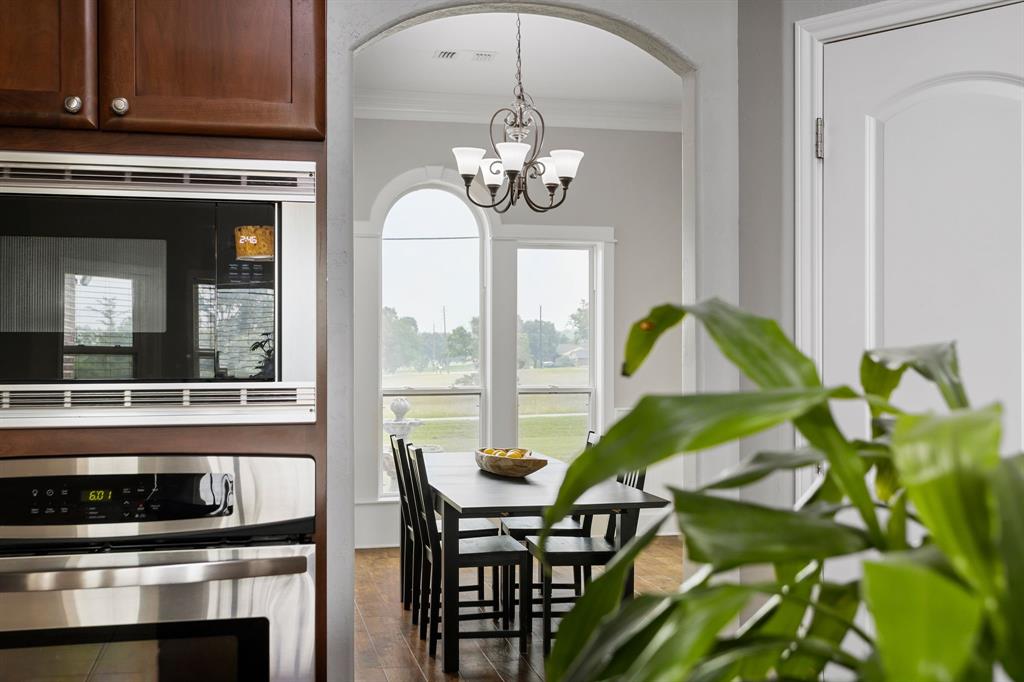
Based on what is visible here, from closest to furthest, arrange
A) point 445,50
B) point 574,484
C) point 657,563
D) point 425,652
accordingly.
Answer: point 574,484
point 425,652
point 445,50
point 657,563

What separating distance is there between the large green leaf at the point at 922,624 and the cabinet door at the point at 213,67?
5.99 ft

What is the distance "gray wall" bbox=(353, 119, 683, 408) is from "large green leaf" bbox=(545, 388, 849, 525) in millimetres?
5790

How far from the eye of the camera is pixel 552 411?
→ 6641 mm

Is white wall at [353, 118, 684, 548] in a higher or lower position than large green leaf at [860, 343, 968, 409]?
higher

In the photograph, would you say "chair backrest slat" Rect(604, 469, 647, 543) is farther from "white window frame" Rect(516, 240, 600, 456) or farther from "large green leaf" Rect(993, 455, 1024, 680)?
"large green leaf" Rect(993, 455, 1024, 680)

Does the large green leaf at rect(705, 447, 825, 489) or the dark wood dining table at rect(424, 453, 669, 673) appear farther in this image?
the dark wood dining table at rect(424, 453, 669, 673)

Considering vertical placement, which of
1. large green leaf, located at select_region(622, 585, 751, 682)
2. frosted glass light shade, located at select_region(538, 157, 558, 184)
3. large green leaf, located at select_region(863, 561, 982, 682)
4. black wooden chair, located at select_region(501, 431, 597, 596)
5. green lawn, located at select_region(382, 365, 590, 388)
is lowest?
black wooden chair, located at select_region(501, 431, 597, 596)

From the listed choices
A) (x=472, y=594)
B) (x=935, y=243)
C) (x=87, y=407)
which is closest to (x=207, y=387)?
(x=87, y=407)

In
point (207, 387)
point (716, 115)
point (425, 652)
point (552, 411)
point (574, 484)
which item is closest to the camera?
point (574, 484)

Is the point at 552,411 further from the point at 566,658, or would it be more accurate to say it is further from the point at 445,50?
the point at 566,658

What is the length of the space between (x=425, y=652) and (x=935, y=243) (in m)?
2.99

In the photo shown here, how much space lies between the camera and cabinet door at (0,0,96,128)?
1.91m

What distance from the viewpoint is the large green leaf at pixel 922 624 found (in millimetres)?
415

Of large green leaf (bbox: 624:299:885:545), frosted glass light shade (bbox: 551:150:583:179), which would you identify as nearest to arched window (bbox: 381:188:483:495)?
frosted glass light shade (bbox: 551:150:583:179)
